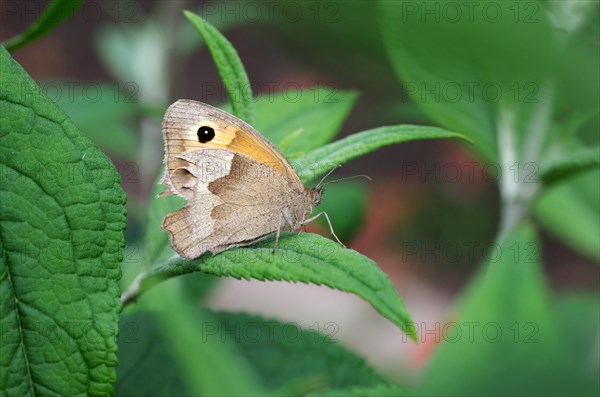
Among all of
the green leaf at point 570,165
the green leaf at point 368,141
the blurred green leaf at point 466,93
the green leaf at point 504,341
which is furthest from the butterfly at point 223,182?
the green leaf at point 570,165

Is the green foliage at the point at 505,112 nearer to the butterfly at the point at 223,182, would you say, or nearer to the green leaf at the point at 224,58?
the green leaf at the point at 224,58

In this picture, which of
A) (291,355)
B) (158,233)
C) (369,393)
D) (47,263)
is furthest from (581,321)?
(47,263)

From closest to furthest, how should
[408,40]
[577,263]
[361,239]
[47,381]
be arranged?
[47,381]
[408,40]
[361,239]
[577,263]

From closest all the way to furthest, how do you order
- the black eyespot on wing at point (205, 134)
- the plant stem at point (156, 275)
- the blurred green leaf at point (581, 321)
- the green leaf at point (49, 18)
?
the green leaf at point (49, 18), the plant stem at point (156, 275), the black eyespot on wing at point (205, 134), the blurred green leaf at point (581, 321)

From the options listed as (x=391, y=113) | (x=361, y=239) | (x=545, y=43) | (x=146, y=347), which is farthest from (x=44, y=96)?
(x=361, y=239)

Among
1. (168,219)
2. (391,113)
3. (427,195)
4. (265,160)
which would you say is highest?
(427,195)

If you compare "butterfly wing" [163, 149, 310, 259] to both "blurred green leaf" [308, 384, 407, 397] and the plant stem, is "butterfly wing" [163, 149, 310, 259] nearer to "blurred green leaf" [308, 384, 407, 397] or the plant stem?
the plant stem

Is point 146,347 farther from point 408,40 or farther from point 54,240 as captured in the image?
point 408,40
